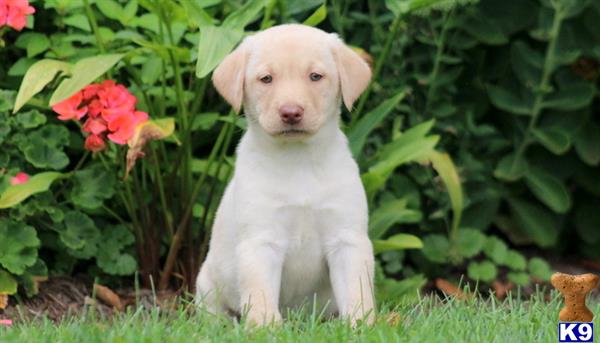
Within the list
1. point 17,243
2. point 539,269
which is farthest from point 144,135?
point 539,269

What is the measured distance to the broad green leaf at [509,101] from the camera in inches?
258

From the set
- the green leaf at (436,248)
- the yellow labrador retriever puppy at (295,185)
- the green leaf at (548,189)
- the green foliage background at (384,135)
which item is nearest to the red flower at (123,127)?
the green foliage background at (384,135)

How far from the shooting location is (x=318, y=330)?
383 cm

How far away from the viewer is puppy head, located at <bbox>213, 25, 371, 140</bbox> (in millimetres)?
4117

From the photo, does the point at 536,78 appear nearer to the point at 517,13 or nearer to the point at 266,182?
the point at 517,13

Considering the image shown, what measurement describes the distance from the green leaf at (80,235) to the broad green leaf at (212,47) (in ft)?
3.88

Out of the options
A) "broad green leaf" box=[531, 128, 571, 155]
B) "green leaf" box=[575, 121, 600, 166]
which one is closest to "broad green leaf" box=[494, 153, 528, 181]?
"broad green leaf" box=[531, 128, 571, 155]

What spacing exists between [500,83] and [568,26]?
52 cm

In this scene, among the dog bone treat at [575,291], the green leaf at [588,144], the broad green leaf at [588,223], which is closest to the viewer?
the dog bone treat at [575,291]

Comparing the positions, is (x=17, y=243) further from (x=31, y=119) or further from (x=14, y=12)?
(x=14, y=12)

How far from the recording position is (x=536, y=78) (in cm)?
657

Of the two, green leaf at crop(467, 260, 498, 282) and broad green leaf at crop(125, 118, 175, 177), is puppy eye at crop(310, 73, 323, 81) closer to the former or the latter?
broad green leaf at crop(125, 118, 175, 177)

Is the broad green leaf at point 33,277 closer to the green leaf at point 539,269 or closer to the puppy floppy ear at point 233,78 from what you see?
the puppy floppy ear at point 233,78

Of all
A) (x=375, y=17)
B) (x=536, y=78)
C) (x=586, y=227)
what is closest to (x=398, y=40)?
(x=375, y=17)
